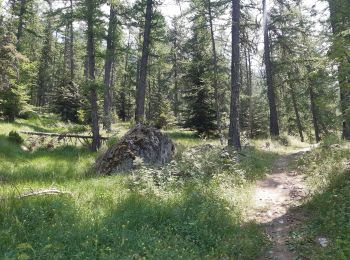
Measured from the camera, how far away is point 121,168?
411 inches

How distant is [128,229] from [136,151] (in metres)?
5.51

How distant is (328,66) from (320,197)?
13.6 feet

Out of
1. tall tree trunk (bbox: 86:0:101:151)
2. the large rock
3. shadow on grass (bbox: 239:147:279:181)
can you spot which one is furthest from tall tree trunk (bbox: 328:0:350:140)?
tall tree trunk (bbox: 86:0:101:151)

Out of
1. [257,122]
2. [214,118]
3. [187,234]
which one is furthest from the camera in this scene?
[257,122]

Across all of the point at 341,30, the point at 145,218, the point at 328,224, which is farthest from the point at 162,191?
the point at 341,30

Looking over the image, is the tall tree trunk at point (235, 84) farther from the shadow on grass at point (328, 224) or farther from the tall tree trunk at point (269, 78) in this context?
the tall tree trunk at point (269, 78)

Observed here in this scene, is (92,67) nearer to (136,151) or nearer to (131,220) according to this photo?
(136,151)

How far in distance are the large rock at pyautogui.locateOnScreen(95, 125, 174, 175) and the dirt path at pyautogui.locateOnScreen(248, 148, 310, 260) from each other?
3422mm

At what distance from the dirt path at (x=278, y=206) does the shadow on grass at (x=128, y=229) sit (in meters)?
0.36

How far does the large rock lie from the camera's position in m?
10.6

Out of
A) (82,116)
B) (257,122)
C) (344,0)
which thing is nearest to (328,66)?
(344,0)

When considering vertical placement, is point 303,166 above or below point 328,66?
below

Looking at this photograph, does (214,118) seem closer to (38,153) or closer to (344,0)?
(344,0)

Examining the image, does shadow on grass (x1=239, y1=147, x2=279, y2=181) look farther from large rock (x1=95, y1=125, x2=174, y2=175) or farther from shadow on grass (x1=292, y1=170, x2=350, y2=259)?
shadow on grass (x1=292, y1=170, x2=350, y2=259)
